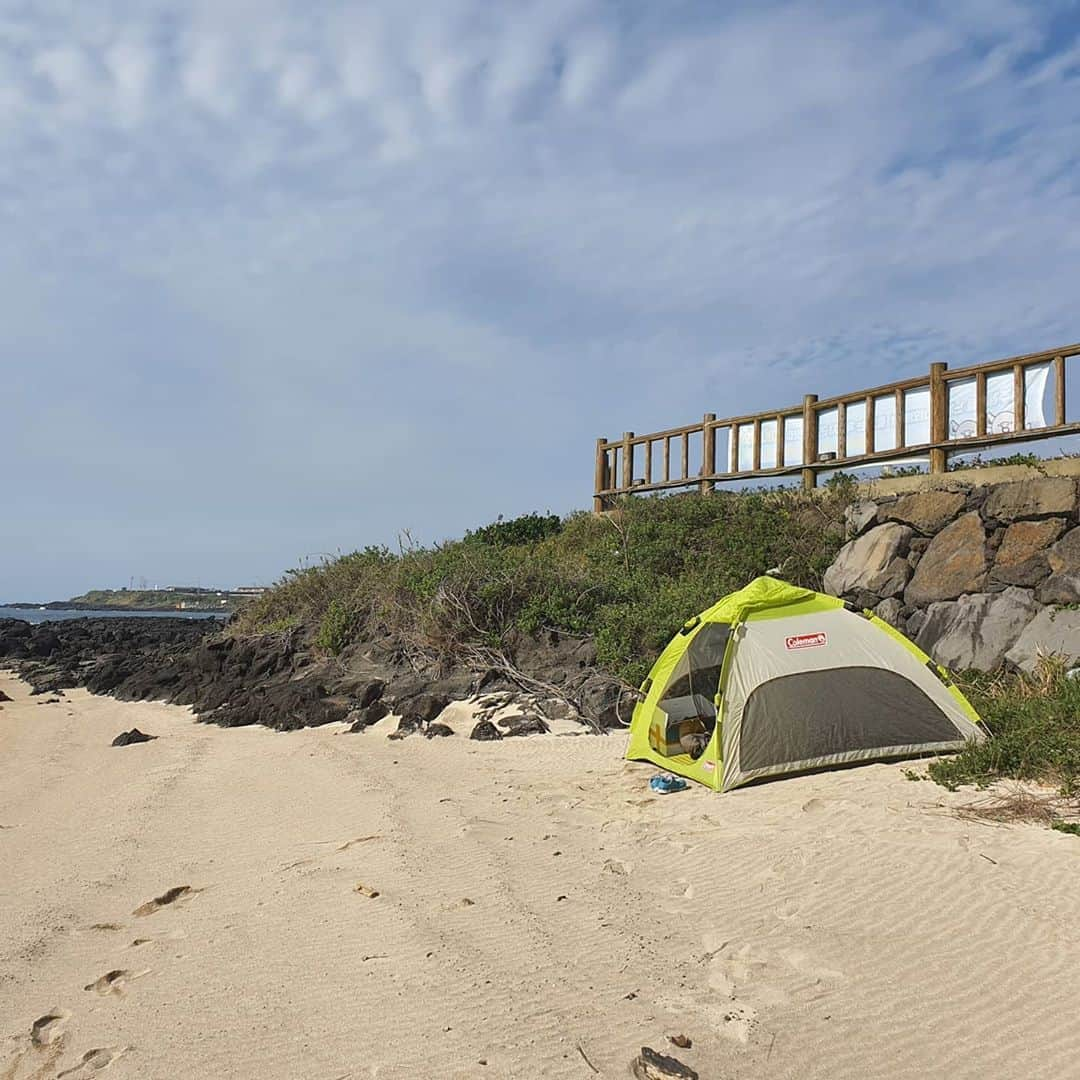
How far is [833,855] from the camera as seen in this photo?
5660 millimetres

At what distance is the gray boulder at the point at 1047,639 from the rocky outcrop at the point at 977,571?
0.01 meters

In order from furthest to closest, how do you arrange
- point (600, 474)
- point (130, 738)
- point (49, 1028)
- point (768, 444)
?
point (600, 474) < point (768, 444) < point (130, 738) < point (49, 1028)

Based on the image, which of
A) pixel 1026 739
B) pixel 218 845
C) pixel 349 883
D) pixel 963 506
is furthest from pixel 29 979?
pixel 963 506

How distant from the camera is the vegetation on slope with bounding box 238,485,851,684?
12.9 metres

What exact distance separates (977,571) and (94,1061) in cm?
1142

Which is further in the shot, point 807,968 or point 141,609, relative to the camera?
point 141,609

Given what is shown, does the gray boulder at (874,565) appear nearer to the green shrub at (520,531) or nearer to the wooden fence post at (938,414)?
the wooden fence post at (938,414)

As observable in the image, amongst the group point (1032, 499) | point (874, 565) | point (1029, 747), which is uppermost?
point (1032, 499)

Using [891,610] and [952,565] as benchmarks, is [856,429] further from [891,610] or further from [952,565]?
[891,610]

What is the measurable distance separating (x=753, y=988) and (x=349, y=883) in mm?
2807

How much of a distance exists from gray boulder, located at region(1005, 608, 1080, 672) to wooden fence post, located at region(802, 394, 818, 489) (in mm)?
5338

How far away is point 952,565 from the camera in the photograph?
12344 millimetres

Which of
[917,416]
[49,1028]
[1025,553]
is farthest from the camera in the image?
[917,416]

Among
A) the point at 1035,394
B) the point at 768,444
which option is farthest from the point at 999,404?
the point at 768,444
